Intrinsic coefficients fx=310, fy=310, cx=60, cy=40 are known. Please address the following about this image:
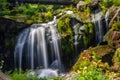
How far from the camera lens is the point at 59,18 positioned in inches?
687

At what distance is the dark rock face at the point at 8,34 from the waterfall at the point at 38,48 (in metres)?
0.35

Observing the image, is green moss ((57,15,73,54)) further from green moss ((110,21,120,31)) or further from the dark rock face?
green moss ((110,21,120,31))

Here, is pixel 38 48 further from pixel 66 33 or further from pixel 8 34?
pixel 8 34

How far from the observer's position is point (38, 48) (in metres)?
Answer: 16.8

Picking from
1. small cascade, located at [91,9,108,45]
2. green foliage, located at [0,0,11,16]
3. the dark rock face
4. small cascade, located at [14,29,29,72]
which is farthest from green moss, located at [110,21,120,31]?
green foliage, located at [0,0,11,16]

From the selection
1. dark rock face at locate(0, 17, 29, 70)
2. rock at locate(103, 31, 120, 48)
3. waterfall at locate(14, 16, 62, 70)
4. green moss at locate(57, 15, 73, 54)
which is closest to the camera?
rock at locate(103, 31, 120, 48)

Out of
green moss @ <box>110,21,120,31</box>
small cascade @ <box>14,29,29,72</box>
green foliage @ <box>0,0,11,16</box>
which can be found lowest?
small cascade @ <box>14,29,29,72</box>

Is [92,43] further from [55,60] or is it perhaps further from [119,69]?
[119,69]

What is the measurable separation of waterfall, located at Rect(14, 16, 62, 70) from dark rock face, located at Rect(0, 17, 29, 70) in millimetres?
348

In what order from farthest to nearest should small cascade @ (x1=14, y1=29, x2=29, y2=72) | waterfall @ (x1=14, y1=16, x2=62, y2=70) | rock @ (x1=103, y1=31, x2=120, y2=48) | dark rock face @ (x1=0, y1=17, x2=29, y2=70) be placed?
dark rock face @ (x1=0, y1=17, x2=29, y2=70) → small cascade @ (x1=14, y1=29, x2=29, y2=72) → waterfall @ (x1=14, y1=16, x2=62, y2=70) → rock @ (x1=103, y1=31, x2=120, y2=48)

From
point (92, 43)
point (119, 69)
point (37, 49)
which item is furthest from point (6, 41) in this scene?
point (119, 69)

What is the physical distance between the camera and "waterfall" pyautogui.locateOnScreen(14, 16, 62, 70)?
1630cm

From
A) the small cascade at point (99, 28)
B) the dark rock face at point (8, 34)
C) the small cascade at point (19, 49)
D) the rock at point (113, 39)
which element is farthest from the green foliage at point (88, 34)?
the dark rock face at point (8, 34)

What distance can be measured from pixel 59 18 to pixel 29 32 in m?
1.87
